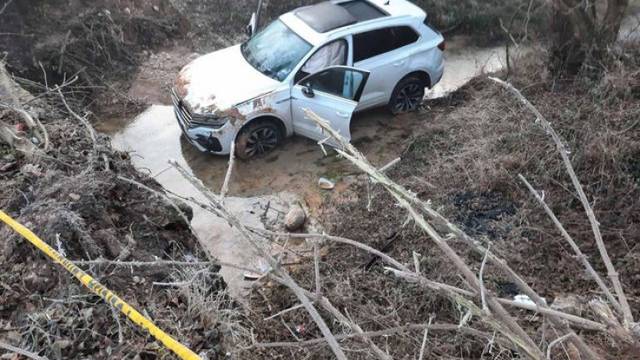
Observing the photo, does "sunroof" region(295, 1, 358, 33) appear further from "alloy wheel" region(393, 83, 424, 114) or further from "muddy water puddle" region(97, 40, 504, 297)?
"muddy water puddle" region(97, 40, 504, 297)

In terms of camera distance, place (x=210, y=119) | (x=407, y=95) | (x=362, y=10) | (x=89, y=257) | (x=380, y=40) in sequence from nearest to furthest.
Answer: (x=89, y=257) → (x=210, y=119) → (x=380, y=40) → (x=362, y=10) → (x=407, y=95)

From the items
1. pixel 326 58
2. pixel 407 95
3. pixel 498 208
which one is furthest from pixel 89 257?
pixel 407 95

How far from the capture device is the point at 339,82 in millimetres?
7246

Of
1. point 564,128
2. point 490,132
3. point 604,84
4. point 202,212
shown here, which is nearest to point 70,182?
point 202,212

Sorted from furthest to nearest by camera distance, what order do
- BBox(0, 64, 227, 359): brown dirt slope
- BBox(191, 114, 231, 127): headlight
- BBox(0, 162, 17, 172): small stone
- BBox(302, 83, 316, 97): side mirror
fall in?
1. BBox(302, 83, 316, 97): side mirror
2. BBox(191, 114, 231, 127): headlight
3. BBox(0, 162, 17, 172): small stone
4. BBox(0, 64, 227, 359): brown dirt slope

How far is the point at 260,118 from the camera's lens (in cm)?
746

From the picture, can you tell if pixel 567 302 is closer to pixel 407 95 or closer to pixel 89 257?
pixel 89 257

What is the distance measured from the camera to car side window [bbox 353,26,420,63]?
7.80 metres

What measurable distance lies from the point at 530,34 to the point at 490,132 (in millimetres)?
3322

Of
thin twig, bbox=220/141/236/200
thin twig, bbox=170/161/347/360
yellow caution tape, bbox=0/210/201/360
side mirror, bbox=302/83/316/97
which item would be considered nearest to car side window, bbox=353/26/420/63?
side mirror, bbox=302/83/316/97

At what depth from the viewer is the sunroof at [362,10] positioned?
26.6 ft

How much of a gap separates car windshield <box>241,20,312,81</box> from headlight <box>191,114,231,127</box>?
973 mm

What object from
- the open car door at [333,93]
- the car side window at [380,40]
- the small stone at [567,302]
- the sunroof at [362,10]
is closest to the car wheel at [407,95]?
the car side window at [380,40]

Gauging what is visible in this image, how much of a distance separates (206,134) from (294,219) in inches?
71.2
